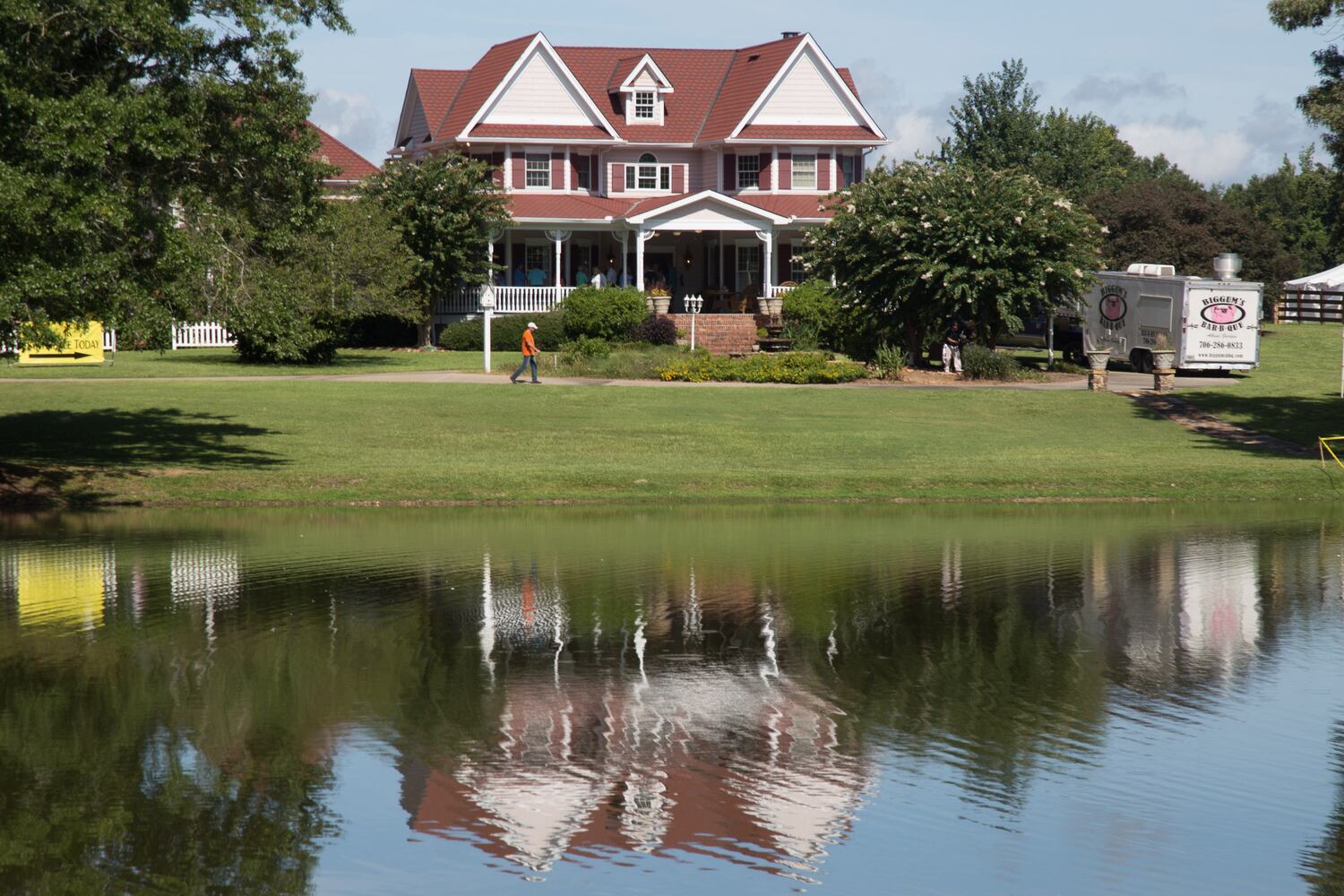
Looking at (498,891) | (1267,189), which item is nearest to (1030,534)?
(498,891)

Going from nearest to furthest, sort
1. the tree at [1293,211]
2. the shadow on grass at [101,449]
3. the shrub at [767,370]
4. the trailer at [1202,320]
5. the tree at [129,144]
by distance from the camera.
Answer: the tree at [129,144] → the shadow on grass at [101,449] → the shrub at [767,370] → the trailer at [1202,320] → the tree at [1293,211]

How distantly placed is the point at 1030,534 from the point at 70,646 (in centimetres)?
1169

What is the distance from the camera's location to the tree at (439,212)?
46.5m

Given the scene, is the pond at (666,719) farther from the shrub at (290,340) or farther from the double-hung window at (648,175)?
the double-hung window at (648,175)

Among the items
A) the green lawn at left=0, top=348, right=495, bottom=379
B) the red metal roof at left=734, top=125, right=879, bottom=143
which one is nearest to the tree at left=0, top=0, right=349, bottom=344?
the green lawn at left=0, top=348, right=495, bottom=379

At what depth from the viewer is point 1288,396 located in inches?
1428

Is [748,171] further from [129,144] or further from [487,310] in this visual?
[129,144]

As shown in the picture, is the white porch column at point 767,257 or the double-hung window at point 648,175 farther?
the double-hung window at point 648,175

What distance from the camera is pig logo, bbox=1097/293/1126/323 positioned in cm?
4481

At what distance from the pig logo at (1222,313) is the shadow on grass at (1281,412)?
18.6 feet

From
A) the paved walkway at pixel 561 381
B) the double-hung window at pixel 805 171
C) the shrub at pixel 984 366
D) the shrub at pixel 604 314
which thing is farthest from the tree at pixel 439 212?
the shrub at pixel 984 366

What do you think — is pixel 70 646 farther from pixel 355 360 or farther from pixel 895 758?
pixel 355 360

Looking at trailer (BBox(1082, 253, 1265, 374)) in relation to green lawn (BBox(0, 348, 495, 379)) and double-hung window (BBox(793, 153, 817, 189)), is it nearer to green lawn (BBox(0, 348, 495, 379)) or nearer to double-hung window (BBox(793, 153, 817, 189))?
double-hung window (BBox(793, 153, 817, 189))

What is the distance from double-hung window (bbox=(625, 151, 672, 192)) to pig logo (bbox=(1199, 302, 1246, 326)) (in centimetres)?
2177
